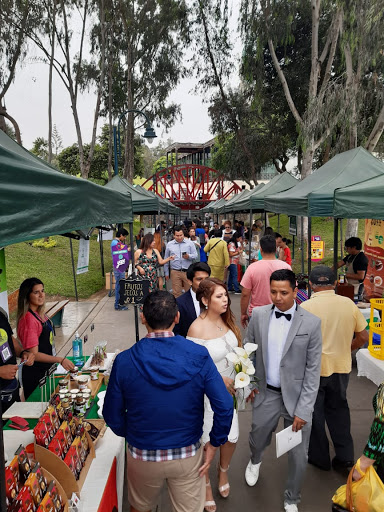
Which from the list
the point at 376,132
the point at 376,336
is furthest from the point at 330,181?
the point at 376,132

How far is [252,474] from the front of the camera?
3.41 m

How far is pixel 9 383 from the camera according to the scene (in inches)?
131

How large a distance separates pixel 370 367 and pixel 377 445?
2.97 m

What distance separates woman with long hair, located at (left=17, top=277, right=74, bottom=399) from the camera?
362 cm

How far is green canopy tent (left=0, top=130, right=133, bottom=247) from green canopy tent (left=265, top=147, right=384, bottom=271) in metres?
3.05

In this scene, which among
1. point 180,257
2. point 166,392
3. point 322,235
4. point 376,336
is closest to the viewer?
point 166,392

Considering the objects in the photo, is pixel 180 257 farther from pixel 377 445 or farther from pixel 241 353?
pixel 377 445

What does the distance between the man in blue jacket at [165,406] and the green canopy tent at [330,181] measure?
3.47 m

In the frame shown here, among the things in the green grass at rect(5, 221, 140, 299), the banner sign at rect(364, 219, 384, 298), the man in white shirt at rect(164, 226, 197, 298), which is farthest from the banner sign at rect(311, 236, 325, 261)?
the green grass at rect(5, 221, 140, 299)

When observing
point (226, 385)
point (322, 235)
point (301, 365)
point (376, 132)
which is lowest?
point (322, 235)

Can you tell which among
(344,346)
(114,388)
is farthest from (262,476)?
(114,388)

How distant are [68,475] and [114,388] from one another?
0.60 meters

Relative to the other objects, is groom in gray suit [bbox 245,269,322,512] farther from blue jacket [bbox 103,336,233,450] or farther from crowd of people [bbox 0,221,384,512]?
blue jacket [bbox 103,336,233,450]

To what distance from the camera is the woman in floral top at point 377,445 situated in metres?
2.07
